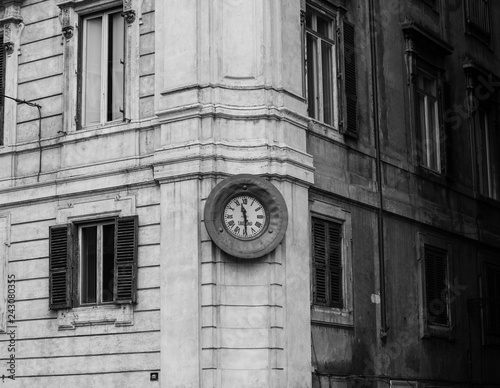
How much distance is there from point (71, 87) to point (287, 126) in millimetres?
4513

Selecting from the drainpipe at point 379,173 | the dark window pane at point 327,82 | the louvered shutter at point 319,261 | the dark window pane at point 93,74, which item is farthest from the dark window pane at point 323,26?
the dark window pane at point 93,74

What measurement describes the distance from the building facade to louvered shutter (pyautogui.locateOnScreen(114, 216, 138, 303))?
0.10ft

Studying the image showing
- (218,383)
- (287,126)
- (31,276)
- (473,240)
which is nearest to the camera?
(218,383)

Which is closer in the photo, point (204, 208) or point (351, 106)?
point (204, 208)

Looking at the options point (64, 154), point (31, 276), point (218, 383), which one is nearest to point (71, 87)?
point (64, 154)

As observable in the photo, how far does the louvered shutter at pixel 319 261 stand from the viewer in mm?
20656

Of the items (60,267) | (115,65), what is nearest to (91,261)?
(60,267)

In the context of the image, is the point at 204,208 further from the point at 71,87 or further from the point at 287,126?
the point at 71,87

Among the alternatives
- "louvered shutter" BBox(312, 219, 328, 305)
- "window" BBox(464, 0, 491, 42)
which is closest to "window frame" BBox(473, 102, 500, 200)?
"window" BBox(464, 0, 491, 42)

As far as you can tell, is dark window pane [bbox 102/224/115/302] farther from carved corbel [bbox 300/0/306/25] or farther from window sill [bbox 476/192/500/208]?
window sill [bbox 476/192/500/208]

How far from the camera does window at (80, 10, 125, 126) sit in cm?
2138

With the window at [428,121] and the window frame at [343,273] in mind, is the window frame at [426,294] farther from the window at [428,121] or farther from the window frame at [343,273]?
the window frame at [343,273]

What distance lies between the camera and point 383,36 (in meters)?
24.3

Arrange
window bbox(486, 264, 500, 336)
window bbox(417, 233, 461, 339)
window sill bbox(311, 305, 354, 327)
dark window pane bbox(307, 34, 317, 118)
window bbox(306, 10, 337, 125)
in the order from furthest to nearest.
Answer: window bbox(486, 264, 500, 336) → window bbox(417, 233, 461, 339) → window bbox(306, 10, 337, 125) → dark window pane bbox(307, 34, 317, 118) → window sill bbox(311, 305, 354, 327)
